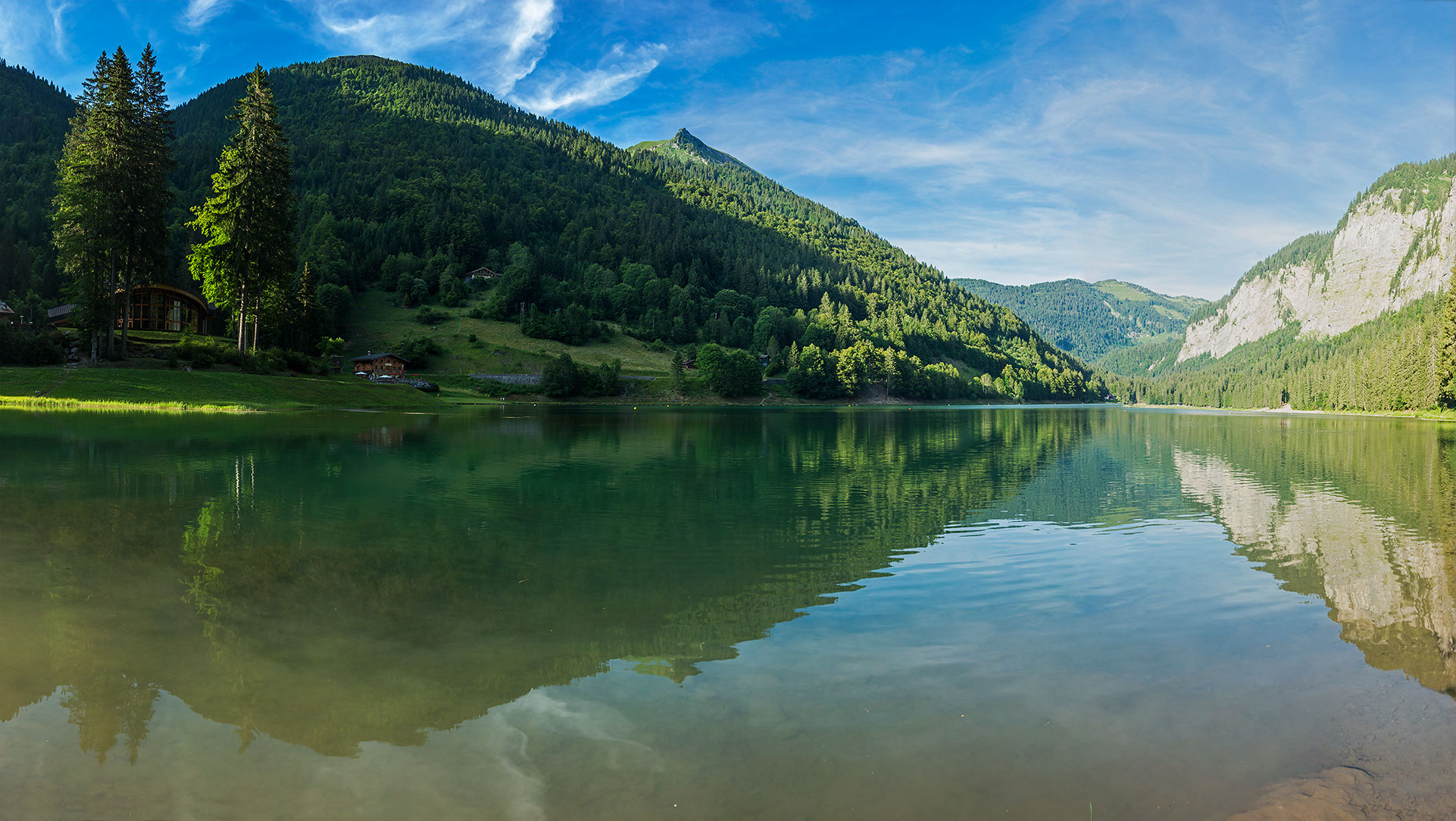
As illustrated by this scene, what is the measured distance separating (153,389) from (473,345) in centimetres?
8503

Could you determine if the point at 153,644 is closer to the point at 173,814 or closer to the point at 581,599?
the point at 173,814

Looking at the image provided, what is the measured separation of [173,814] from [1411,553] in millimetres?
22158

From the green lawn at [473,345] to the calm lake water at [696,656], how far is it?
111 meters

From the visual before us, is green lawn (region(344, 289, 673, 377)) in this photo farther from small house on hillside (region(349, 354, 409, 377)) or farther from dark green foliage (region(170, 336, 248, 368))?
dark green foliage (region(170, 336, 248, 368))

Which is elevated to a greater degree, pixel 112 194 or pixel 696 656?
pixel 112 194

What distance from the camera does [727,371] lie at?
144 metres

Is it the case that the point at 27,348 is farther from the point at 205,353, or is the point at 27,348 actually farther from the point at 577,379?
the point at 577,379

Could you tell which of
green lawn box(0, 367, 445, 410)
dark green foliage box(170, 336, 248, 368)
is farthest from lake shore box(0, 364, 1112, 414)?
dark green foliage box(170, 336, 248, 368)

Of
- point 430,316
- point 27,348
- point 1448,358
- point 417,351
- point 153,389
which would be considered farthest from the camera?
point 430,316

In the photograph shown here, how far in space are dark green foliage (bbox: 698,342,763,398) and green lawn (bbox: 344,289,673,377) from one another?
29.0ft

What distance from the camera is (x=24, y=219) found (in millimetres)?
135625

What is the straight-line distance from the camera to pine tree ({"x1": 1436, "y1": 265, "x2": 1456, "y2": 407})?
327 feet

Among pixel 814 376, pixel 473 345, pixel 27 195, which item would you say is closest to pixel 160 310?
pixel 473 345

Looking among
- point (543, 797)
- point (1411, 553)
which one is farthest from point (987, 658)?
point (1411, 553)
